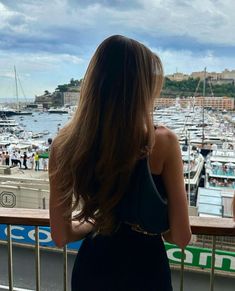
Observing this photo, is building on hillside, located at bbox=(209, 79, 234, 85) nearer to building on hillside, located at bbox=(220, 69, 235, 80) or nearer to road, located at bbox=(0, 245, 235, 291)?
building on hillside, located at bbox=(220, 69, 235, 80)

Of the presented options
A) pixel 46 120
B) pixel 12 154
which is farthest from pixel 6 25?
pixel 12 154

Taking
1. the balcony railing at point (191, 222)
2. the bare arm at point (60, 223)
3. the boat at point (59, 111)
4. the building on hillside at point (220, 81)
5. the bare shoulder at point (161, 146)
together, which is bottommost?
the balcony railing at point (191, 222)

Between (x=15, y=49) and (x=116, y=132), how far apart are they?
7.71ft

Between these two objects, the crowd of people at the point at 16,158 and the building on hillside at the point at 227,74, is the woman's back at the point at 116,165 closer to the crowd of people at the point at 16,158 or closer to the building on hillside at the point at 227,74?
the building on hillside at the point at 227,74

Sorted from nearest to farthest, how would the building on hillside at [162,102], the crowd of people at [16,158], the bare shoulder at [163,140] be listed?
the bare shoulder at [163,140]
the building on hillside at [162,102]
the crowd of people at [16,158]

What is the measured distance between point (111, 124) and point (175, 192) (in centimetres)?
22

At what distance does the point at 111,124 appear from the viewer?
2.34 ft

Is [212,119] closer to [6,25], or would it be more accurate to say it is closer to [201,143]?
[201,143]

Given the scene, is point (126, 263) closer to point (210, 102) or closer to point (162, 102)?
point (162, 102)

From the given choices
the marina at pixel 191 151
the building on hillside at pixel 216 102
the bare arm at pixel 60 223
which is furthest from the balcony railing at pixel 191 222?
→ the building on hillside at pixel 216 102

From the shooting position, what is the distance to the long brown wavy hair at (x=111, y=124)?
2.34ft

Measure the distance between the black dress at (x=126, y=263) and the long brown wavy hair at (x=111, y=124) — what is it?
78 mm

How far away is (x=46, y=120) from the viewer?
2162 mm

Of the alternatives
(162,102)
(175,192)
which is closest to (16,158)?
(162,102)
